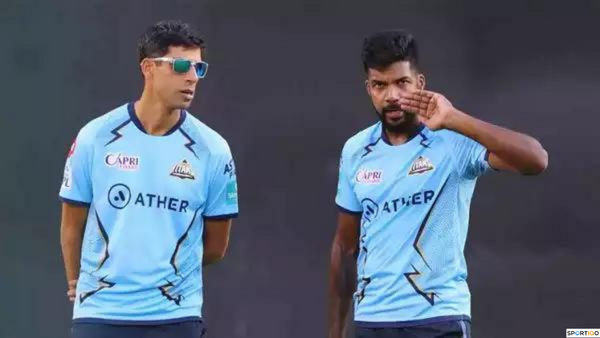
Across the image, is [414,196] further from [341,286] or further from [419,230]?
[341,286]

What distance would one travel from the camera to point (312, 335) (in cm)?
495

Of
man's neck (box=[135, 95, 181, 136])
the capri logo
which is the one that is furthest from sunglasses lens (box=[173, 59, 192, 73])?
the capri logo

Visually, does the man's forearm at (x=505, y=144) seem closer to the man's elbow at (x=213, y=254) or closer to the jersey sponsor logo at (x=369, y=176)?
the jersey sponsor logo at (x=369, y=176)

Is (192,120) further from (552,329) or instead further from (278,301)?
(552,329)

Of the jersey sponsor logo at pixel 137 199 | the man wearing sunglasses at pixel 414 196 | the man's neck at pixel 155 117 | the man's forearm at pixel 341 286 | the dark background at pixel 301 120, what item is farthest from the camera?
the dark background at pixel 301 120

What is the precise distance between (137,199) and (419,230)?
87 centimetres

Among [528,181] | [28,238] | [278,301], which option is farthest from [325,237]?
[28,238]

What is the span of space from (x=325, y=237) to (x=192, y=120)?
4.67 ft

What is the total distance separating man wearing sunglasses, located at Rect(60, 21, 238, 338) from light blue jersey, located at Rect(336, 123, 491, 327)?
1.69 ft

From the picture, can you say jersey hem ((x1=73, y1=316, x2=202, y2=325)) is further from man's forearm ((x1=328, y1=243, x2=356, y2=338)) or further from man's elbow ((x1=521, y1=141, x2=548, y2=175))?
man's elbow ((x1=521, y1=141, x2=548, y2=175))

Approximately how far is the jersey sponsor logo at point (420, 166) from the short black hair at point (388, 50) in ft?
0.97

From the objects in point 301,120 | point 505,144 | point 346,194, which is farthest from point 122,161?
point 301,120

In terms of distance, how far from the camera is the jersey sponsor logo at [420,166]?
3.47 m

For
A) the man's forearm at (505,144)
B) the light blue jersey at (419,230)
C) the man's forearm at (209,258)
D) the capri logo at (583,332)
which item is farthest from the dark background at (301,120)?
the man's forearm at (505,144)
